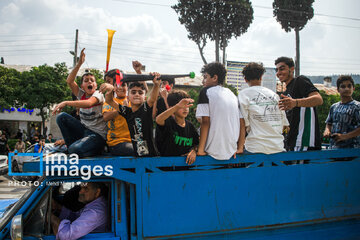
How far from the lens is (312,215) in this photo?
2432mm

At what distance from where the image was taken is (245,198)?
2.23m

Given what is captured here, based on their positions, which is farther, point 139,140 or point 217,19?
point 217,19

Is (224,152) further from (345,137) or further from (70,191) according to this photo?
(345,137)

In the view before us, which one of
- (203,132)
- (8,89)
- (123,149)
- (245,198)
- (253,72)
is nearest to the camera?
(245,198)

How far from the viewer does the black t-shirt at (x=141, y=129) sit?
2.34m

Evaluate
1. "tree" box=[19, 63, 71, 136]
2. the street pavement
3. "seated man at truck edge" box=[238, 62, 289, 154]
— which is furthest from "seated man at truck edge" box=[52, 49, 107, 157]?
"tree" box=[19, 63, 71, 136]

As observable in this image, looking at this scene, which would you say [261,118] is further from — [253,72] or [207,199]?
[207,199]

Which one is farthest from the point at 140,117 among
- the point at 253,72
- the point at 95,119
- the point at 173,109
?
the point at 253,72

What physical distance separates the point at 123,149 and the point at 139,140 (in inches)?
11.8

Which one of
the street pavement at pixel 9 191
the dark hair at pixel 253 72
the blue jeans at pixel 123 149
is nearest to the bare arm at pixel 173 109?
the blue jeans at pixel 123 149

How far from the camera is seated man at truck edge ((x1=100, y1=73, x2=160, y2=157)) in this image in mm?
2346

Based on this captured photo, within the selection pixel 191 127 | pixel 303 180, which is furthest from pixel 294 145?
pixel 191 127

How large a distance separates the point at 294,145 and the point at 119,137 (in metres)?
2.00

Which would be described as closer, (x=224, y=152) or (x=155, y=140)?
(x=224, y=152)
